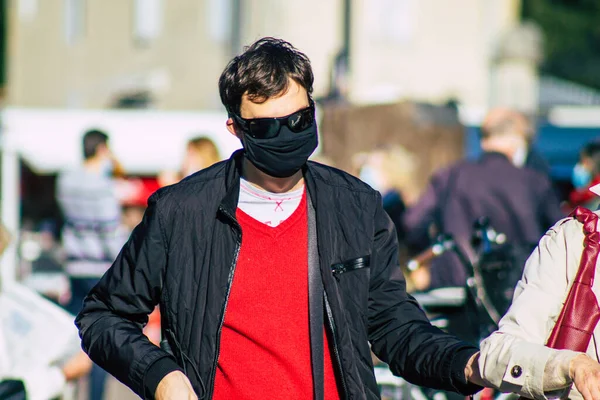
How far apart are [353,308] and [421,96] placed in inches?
940

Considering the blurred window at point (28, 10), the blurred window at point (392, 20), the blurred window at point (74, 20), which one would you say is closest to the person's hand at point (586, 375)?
the blurred window at point (392, 20)

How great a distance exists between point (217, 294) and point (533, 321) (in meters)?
0.84

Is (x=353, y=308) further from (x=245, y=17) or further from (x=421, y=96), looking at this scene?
(x=421, y=96)

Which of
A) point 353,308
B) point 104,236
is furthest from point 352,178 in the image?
point 104,236

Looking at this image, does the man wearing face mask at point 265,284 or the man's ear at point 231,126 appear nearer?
the man wearing face mask at point 265,284

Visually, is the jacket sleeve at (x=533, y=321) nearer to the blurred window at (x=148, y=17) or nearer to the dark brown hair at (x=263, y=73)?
the dark brown hair at (x=263, y=73)

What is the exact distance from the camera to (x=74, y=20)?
90.0 ft

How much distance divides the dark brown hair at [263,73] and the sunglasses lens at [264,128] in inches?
2.4

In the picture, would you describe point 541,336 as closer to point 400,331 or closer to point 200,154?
point 400,331

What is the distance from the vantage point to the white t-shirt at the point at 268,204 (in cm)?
334

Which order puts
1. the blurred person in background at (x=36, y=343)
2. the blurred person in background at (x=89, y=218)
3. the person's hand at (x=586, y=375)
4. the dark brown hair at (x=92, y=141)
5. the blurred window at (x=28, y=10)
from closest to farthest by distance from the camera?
the person's hand at (x=586, y=375)
the blurred person in background at (x=36, y=343)
the blurred person in background at (x=89, y=218)
the dark brown hair at (x=92, y=141)
the blurred window at (x=28, y=10)

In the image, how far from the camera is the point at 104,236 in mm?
8703

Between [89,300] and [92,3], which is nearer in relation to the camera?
[89,300]

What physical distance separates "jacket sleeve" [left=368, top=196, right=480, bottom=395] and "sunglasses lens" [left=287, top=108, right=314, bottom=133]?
1.07ft
